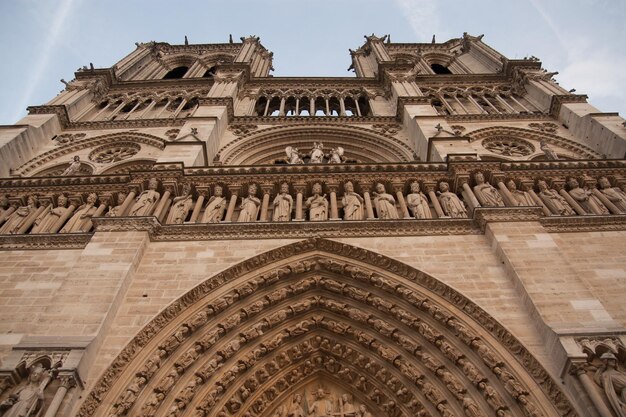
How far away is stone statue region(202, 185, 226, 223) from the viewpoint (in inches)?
354

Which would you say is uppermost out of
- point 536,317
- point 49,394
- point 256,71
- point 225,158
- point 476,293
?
point 256,71

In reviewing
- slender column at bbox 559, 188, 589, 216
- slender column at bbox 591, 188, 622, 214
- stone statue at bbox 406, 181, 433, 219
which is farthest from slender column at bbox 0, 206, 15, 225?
slender column at bbox 591, 188, 622, 214

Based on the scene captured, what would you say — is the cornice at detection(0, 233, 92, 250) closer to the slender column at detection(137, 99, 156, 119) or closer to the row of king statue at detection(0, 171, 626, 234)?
the row of king statue at detection(0, 171, 626, 234)

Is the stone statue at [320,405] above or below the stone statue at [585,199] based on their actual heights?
below

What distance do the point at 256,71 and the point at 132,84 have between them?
5.57m

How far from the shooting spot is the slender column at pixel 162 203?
905cm

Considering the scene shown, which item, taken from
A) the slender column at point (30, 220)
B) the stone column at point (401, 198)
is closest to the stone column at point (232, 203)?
the stone column at point (401, 198)

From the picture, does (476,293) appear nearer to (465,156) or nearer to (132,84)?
(465,156)

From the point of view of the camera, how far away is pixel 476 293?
7145 mm

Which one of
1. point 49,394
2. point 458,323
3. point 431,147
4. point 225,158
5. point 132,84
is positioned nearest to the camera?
point 49,394

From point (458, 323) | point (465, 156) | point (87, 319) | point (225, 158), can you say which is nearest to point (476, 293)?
point (458, 323)

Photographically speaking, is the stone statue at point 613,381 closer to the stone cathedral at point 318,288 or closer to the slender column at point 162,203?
the stone cathedral at point 318,288

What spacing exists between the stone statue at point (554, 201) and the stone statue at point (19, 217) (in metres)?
9.57

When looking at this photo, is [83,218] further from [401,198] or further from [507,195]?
[507,195]
